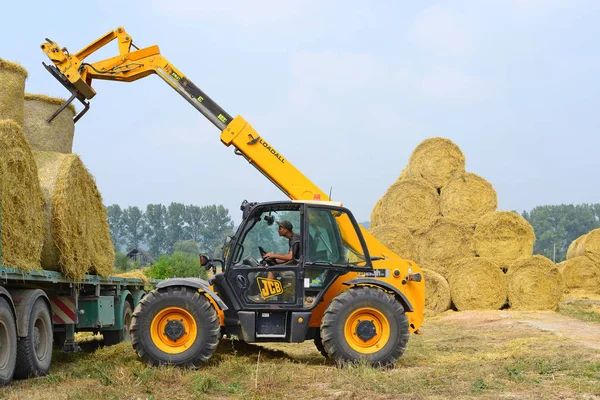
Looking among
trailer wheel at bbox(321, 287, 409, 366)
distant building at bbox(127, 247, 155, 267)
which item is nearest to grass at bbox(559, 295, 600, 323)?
trailer wheel at bbox(321, 287, 409, 366)

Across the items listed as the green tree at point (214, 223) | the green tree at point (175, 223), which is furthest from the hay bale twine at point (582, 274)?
the green tree at point (175, 223)

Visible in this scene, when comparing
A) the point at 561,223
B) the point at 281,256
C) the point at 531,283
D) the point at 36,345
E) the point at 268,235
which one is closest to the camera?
the point at 36,345

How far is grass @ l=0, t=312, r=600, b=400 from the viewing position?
717 centimetres

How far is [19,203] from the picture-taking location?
26.4ft

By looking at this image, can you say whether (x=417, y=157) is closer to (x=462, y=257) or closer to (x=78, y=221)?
(x=462, y=257)

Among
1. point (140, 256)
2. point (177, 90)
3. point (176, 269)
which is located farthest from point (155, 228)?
point (177, 90)

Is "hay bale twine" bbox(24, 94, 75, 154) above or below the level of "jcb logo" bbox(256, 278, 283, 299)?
above

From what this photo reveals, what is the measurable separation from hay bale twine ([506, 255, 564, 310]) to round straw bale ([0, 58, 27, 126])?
37.9 feet

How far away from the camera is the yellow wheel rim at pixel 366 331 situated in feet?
30.1

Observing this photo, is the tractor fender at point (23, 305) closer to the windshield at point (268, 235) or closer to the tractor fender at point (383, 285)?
the windshield at point (268, 235)

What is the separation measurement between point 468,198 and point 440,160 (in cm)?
113

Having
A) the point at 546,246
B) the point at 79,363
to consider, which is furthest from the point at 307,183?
the point at 546,246

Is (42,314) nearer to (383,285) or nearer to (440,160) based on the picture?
(383,285)

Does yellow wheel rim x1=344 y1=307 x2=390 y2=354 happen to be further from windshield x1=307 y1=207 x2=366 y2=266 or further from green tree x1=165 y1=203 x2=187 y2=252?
green tree x1=165 y1=203 x2=187 y2=252
